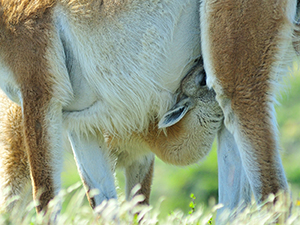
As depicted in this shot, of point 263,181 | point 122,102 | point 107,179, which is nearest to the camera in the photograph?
point 263,181

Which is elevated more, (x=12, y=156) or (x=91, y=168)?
(x=12, y=156)

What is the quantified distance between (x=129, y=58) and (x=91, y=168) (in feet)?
4.26

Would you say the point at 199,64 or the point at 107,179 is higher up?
the point at 199,64

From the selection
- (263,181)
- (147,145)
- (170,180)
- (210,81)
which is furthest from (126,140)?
(170,180)

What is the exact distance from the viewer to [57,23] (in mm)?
4082

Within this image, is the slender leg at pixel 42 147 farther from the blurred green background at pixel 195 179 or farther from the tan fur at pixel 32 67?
the blurred green background at pixel 195 179

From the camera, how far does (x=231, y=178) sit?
14.2 ft

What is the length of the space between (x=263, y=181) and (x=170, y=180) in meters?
5.81

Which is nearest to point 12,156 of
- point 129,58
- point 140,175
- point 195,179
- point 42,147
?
point 42,147

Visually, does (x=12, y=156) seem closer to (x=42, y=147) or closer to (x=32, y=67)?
(x=42, y=147)

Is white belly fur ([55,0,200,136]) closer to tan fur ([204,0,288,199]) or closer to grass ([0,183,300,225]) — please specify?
tan fur ([204,0,288,199])

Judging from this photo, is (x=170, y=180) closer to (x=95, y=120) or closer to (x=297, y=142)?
(x=297, y=142)

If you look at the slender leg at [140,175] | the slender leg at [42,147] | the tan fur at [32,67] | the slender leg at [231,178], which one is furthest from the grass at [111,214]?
the slender leg at [140,175]

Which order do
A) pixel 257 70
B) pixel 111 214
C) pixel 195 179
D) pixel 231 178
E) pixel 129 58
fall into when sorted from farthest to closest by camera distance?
1. pixel 195 179
2. pixel 231 178
3. pixel 129 58
4. pixel 257 70
5. pixel 111 214
